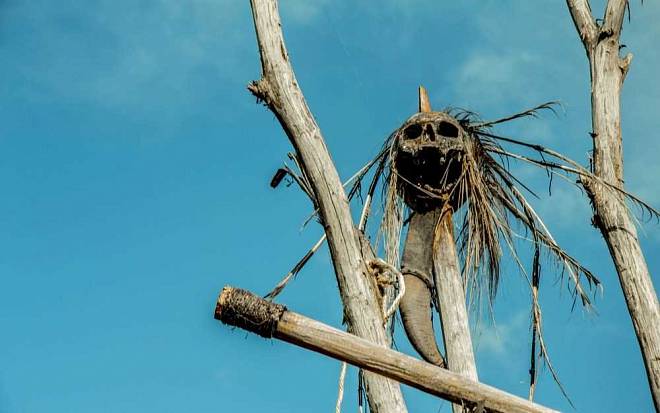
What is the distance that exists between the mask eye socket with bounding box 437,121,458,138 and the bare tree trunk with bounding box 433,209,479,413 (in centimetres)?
46

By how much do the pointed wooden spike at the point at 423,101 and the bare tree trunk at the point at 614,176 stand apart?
981 millimetres

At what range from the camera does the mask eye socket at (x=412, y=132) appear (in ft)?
20.6

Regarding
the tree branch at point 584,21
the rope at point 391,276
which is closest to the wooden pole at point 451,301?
the rope at point 391,276

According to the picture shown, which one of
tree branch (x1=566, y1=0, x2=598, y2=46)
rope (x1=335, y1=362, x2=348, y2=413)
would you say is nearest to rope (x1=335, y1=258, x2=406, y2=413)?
rope (x1=335, y1=362, x2=348, y2=413)

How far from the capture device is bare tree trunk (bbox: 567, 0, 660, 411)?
5.63 meters

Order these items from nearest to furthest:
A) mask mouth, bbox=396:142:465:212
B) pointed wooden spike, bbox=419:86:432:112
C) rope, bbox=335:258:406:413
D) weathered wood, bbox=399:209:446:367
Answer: rope, bbox=335:258:406:413 → weathered wood, bbox=399:209:446:367 → mask mouth, bbox=396:142:465:212 → pointed wooden spike, bbox=419:86:432:112

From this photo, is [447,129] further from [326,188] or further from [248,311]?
[248,311]

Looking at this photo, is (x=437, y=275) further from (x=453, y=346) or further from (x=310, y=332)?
(x=310, y=332)

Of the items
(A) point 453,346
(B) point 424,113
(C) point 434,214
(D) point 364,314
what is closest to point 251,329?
(D) point 364,314

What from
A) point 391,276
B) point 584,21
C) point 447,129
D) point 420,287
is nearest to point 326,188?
point 391,276

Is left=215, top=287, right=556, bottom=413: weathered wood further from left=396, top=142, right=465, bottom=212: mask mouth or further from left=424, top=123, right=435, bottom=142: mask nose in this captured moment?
left=424, top=123, right=435, bottom=142: mask nose

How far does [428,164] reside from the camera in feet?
20.4

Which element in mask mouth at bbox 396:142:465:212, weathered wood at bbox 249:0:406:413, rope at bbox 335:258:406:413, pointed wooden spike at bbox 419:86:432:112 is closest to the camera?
weathered wood at bbox 249:0:406:413

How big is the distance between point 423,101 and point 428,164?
25.1 inches
